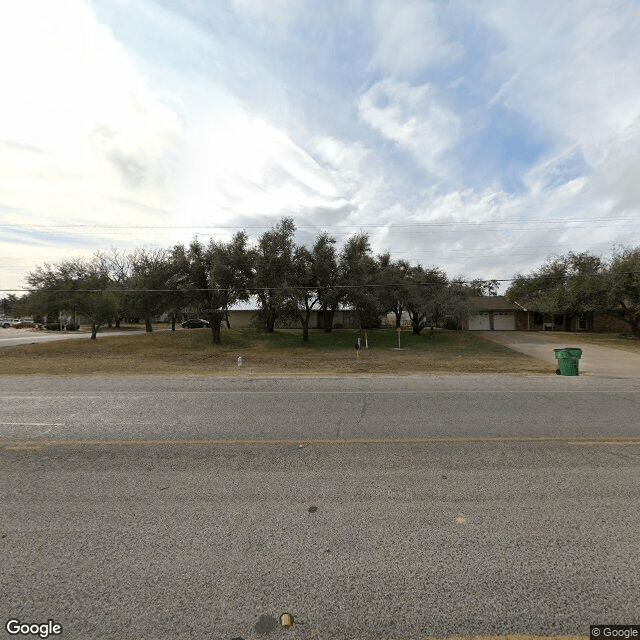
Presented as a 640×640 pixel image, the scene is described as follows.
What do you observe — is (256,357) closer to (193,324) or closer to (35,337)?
(35,337)

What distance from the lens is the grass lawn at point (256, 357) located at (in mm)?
14062

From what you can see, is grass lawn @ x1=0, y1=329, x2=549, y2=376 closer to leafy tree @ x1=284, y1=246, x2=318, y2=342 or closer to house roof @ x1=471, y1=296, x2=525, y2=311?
leafy tree @ x1=284, y1=246, x2=318, y2=342

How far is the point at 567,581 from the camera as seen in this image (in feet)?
7.58

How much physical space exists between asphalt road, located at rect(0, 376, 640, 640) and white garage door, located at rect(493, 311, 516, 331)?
40045mm

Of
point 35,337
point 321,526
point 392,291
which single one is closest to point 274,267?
point 392,291

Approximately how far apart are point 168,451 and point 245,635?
3139 mm

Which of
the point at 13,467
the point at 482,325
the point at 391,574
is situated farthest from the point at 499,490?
the point at 482,325

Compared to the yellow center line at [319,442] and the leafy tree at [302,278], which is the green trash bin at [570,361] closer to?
the yellow center line at [319,442]

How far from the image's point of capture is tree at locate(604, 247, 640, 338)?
25.1 metres

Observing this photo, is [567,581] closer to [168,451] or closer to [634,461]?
[634,461]

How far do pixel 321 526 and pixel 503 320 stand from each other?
45.7 m

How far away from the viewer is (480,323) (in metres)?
42.6

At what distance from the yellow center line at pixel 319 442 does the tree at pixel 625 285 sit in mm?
25423

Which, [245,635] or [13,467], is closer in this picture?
[245,635]
